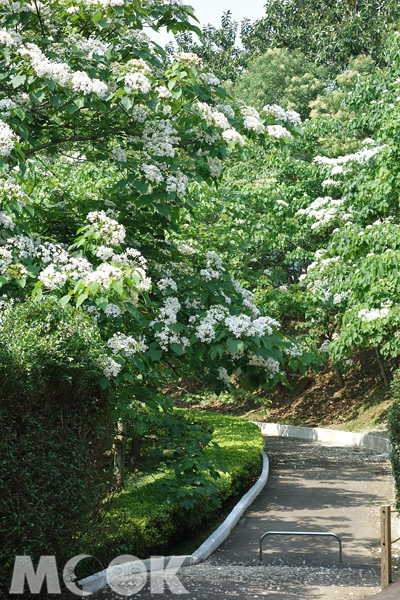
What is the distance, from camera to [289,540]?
10.4 meters

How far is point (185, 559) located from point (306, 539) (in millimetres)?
2789

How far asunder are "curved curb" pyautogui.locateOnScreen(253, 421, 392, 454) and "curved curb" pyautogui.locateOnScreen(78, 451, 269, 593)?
717 cm

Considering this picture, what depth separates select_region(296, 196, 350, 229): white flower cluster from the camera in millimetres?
16625

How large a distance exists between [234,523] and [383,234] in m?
5.76

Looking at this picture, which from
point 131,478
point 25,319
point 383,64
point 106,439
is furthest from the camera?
point 383,64

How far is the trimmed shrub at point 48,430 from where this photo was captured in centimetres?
475

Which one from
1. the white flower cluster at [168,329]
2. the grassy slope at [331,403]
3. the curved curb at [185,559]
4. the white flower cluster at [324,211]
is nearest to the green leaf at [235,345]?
the white flower cluster at [168,329]

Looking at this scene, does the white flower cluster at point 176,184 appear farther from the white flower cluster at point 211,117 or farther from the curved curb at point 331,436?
the curved curb at point 331,436

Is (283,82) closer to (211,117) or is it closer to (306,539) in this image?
(306,539)

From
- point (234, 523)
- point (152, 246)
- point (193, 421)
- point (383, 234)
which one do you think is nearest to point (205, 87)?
point (152, 246)

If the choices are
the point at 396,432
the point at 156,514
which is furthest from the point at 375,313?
the point at 156,514

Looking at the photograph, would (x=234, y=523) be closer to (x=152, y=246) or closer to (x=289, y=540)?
(x=289, y=540)

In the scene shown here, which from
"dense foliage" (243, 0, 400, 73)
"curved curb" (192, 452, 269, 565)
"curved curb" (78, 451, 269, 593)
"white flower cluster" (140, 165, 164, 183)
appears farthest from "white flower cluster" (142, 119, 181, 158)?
"dense foliage" (243, 0, 400, 73)

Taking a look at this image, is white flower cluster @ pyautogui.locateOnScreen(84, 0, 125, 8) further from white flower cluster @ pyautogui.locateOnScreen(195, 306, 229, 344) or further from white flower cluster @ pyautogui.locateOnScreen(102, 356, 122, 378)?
white flower cluster @ pyautogui.locateOnScreen(102, 356, 122, 378)
